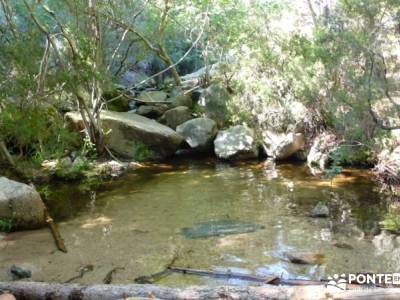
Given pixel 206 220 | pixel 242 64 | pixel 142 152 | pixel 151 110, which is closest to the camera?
pixel 206 220

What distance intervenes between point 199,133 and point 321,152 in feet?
11.5

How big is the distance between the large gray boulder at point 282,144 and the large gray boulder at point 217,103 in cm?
194

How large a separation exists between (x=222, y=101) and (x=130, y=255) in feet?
28.0

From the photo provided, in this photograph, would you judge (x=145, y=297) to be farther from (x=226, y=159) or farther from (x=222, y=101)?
(x=222, y=101)

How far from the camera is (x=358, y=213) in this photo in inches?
269

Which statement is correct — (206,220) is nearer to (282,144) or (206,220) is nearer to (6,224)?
(6,224)

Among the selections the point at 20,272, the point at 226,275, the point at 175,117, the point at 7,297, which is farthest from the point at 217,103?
the point at 7,297

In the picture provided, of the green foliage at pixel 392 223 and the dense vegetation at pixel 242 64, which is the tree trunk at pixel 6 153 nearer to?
the dense vegetation at pixel 242 64

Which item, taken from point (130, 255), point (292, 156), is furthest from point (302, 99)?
point (130, 255)

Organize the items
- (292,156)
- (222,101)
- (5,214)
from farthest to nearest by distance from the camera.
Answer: (222,101)
(292,156)
(5,214)

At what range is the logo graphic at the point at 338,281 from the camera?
11.5 ft

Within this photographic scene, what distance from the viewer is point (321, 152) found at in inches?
398

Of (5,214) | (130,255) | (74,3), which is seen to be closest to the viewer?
(130,255)

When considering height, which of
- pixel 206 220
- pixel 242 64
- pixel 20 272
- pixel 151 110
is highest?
pixel 242 64
